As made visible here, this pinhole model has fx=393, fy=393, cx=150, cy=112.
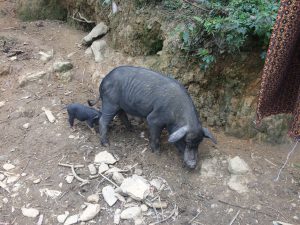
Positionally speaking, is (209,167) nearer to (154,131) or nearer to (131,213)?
(154,131)

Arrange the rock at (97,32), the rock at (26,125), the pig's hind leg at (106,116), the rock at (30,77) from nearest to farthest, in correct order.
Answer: the pig's hind leg at (106,116)
the rock at (26,125)
the rock at (30,77)
the rock at (97,32)

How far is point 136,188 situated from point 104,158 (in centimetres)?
65

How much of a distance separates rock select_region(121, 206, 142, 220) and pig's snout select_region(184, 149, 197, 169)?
0.78 m

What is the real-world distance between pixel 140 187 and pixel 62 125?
1572mm

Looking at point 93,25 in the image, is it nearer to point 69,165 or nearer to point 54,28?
point 54,28

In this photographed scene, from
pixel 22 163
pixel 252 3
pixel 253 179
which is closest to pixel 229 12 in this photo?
pixel 252 3

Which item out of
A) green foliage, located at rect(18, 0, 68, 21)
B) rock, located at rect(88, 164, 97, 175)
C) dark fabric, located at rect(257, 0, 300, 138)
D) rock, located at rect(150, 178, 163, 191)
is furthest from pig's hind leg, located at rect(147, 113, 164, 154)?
green foliage, located at rect(18, 0, 68, 21)

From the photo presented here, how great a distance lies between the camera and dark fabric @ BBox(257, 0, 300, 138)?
8.00 feet

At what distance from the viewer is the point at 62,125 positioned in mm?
5211

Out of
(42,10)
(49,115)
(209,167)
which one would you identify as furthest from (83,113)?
(42,10)

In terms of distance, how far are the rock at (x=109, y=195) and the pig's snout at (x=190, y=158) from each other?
896 mm

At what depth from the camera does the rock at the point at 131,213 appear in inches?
159

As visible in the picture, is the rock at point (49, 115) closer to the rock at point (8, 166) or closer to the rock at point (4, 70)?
the rock at point (8, 166)

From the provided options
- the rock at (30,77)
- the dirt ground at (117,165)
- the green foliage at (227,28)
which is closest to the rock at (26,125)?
the dirt ground at (117,165)
